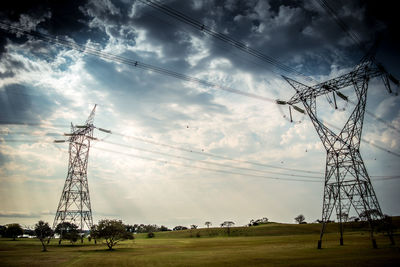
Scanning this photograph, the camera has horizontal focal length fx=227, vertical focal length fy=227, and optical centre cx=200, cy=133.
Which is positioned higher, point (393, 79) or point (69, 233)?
point (393, 79)

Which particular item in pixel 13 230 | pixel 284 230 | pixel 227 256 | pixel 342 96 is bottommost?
pixel 284 230

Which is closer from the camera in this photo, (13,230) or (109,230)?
(109,230)

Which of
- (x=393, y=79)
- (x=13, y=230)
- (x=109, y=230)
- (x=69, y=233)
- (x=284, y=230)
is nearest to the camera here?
(x=393, y=79)

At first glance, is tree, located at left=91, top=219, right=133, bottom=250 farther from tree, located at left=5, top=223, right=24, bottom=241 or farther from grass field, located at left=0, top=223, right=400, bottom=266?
tree, located at left=5, top=223, right=24, bottom=241

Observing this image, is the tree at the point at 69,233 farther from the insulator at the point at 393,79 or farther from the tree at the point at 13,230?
the insulator at the point at 393,79

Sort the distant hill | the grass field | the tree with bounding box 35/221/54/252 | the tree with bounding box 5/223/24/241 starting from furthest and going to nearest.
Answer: the distant hill < the tree with bounding box 5/223/24/241 < the tree with bounding box 35/221/54/252 < the grass field

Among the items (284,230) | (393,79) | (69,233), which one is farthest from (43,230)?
(284,230)

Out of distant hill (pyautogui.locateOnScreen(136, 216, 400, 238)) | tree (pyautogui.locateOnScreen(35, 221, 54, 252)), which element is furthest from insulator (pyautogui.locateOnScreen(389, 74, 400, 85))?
distant hill (pyautogui.locateOnScreen(136, 216, 400, 238))

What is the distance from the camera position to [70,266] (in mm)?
28984

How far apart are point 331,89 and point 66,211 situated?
212ft

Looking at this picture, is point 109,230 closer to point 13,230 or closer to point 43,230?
point 43,230

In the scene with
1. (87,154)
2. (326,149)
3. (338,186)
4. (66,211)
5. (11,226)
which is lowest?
(11,226)

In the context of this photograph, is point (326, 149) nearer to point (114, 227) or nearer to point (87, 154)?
point (114, 227)

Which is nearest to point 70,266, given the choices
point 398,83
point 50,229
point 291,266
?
point 291,266
